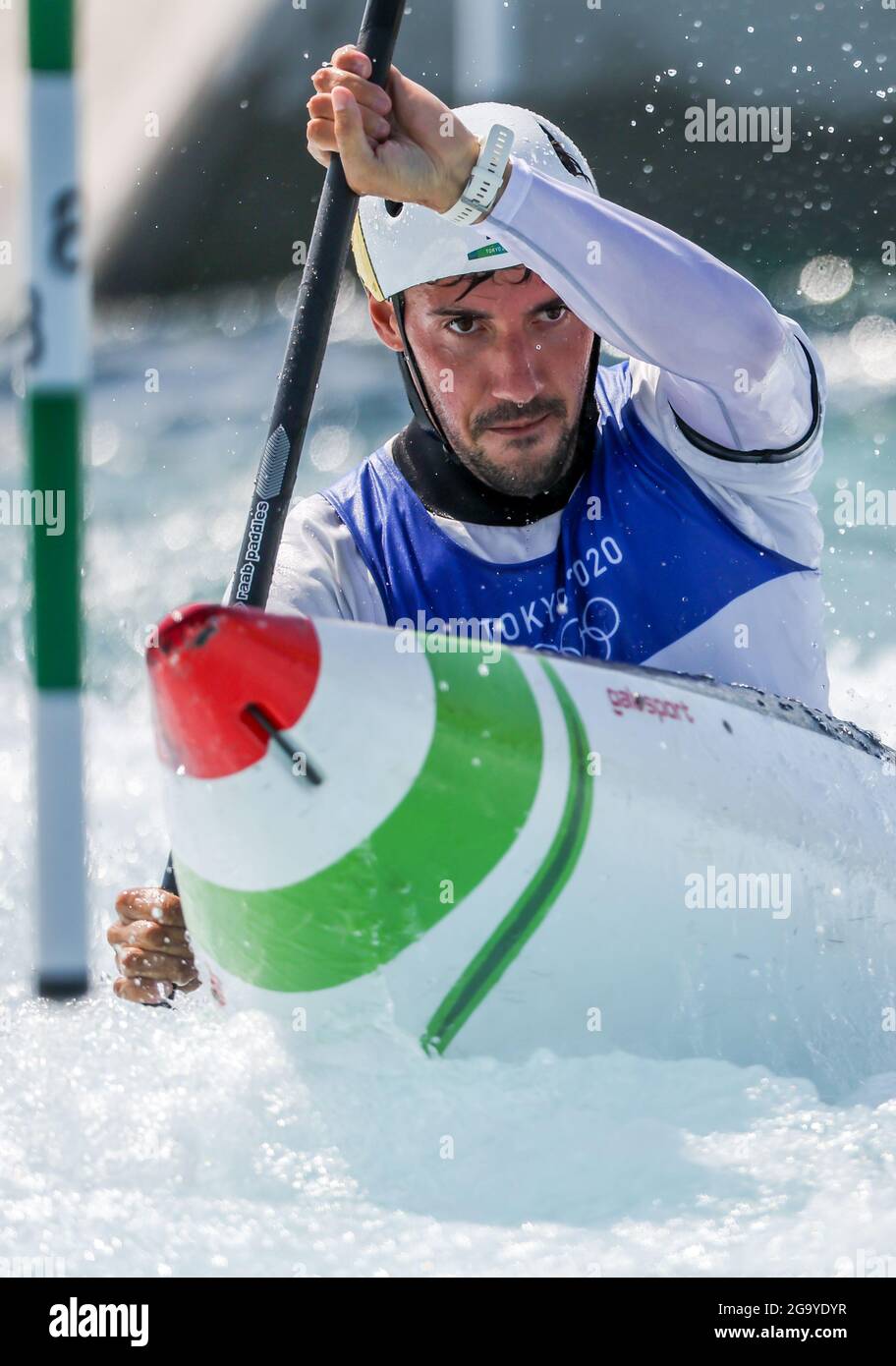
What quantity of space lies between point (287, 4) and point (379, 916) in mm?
8977

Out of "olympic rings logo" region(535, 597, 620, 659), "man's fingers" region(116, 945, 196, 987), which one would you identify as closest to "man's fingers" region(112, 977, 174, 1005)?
"man's fingers" region(116, 945, 196, 987)

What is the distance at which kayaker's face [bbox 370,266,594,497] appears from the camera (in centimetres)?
228

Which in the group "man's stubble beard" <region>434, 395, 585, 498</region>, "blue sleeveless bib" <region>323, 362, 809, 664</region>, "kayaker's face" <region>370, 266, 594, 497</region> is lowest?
"blue sleeveless bib" <region>323, 362, 809, 664</region>

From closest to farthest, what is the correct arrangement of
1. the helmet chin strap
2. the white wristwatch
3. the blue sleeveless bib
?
the white wristwatch < the blue sleeveless bib < the helmet chin strap

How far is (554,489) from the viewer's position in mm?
2359

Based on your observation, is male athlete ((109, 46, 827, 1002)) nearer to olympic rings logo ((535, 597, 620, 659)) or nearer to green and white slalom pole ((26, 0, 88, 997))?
olympic rings logo ((535, 597, 620, 659))

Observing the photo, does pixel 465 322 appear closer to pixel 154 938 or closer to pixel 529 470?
pixel 529 470

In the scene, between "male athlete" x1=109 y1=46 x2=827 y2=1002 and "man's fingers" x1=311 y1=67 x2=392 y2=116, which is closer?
"man's fingers" x1=311 y1=67 x2=392 y2=116

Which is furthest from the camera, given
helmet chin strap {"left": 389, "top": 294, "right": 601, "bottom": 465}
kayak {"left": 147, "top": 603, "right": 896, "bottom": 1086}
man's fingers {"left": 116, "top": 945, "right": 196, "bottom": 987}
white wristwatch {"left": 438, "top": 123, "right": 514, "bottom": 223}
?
helmet chin strap {"left": 389, "top": 294, "right": 601, "bottom": 465}

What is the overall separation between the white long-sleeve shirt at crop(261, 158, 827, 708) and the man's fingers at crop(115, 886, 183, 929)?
17.3 inches

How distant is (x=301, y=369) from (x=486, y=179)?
1.49 feet

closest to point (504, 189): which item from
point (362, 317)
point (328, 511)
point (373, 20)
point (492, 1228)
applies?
point (373, 20)

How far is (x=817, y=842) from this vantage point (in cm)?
200

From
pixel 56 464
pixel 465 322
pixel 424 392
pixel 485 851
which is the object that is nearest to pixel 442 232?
pixel 465 322
